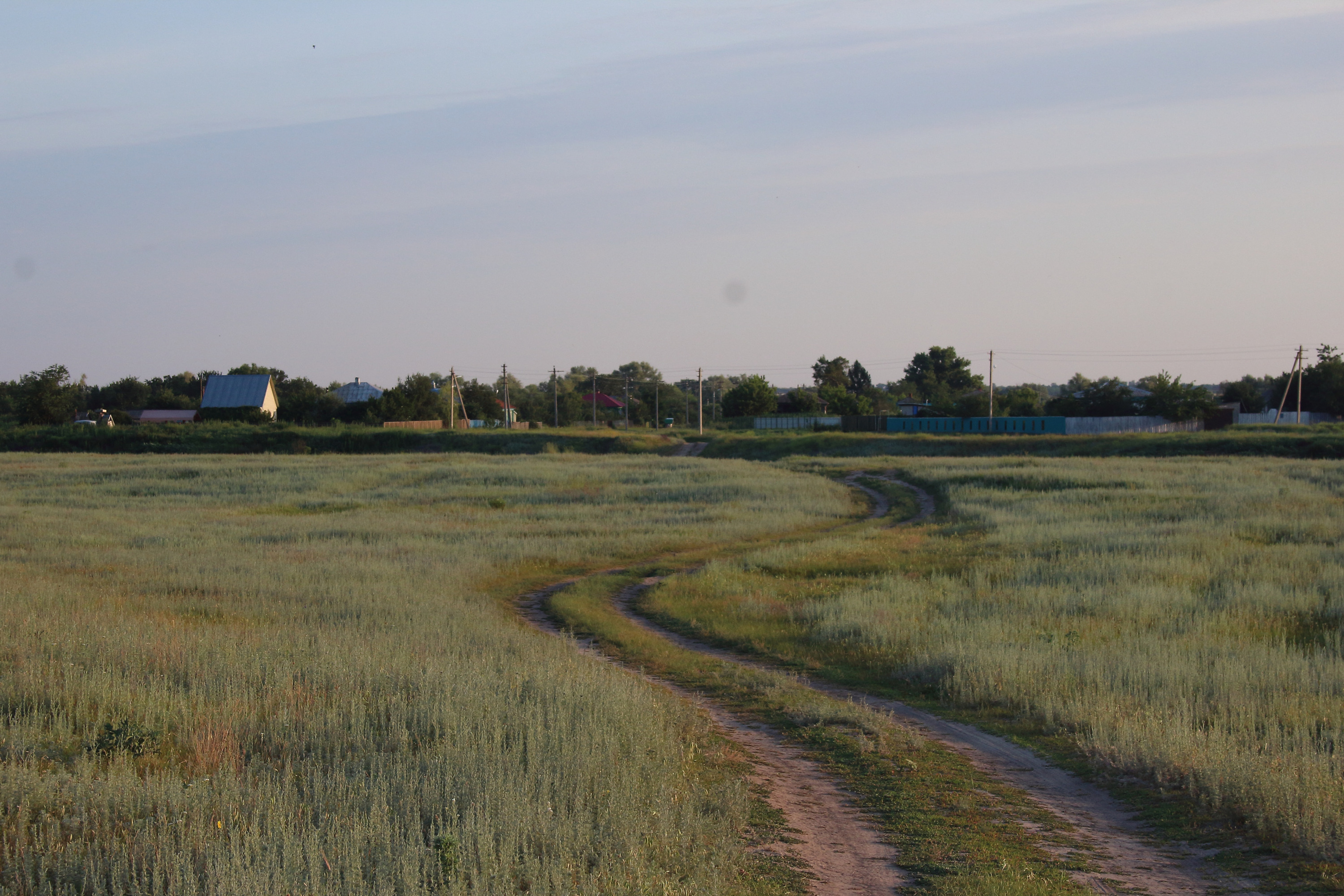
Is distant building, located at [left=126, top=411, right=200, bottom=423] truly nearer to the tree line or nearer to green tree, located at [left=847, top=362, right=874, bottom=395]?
the tree line

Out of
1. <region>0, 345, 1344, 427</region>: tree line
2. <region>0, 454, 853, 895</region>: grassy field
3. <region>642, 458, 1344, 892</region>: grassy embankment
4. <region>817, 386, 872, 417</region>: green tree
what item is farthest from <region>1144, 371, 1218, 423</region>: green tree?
<region>0, 454, 853, 895</region>: grassy field

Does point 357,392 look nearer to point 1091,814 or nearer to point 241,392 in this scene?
point 241,392

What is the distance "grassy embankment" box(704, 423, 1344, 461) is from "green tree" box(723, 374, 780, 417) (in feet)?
130

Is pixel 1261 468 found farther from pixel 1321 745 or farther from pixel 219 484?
pixel 219 484

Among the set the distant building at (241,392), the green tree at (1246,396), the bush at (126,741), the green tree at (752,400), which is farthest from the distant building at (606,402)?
the bush at (126,741)

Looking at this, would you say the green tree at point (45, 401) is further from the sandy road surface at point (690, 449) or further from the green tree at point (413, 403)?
the sandy road surface at point (690, 449)

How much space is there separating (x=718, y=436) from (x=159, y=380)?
87.2 meters

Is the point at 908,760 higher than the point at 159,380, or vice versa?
the point at 159,380

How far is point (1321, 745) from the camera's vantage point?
28.3ft

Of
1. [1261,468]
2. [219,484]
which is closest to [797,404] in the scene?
[1261,468]

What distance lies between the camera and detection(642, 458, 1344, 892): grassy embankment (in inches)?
303

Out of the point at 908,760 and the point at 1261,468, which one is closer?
the point at 908,760

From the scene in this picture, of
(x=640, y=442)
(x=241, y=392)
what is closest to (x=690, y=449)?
(x=640, y=442)

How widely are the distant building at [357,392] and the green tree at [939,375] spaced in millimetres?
71966
